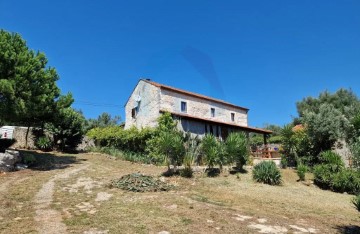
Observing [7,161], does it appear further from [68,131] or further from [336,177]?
[336,177]

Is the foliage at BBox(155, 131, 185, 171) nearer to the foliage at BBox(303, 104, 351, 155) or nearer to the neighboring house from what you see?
the foliage at BBox(303, 104, 351, 155)

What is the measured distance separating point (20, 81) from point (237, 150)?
14.3 meters

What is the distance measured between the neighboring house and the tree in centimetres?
1425

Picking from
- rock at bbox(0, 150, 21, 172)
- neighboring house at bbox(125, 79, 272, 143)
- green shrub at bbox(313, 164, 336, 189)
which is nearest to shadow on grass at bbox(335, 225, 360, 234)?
green shrub at bbox(313, 164, 336, 189)

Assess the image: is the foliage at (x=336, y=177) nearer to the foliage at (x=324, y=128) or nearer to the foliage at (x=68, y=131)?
the foliage at (x=324, y=128)

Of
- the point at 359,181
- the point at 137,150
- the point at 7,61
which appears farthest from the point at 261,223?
the point at 137,150

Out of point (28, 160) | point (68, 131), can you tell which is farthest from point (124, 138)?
point (28, 160)

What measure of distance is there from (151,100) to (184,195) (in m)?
23.8

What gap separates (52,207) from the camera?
10734 millimetres

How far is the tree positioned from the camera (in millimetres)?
19391

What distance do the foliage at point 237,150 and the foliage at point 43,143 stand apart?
18.5 meters

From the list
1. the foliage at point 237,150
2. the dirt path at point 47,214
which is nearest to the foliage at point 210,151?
the foliage at point 237,150

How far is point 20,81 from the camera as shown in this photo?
19688 mm

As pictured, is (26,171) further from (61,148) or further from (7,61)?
(61,148)
